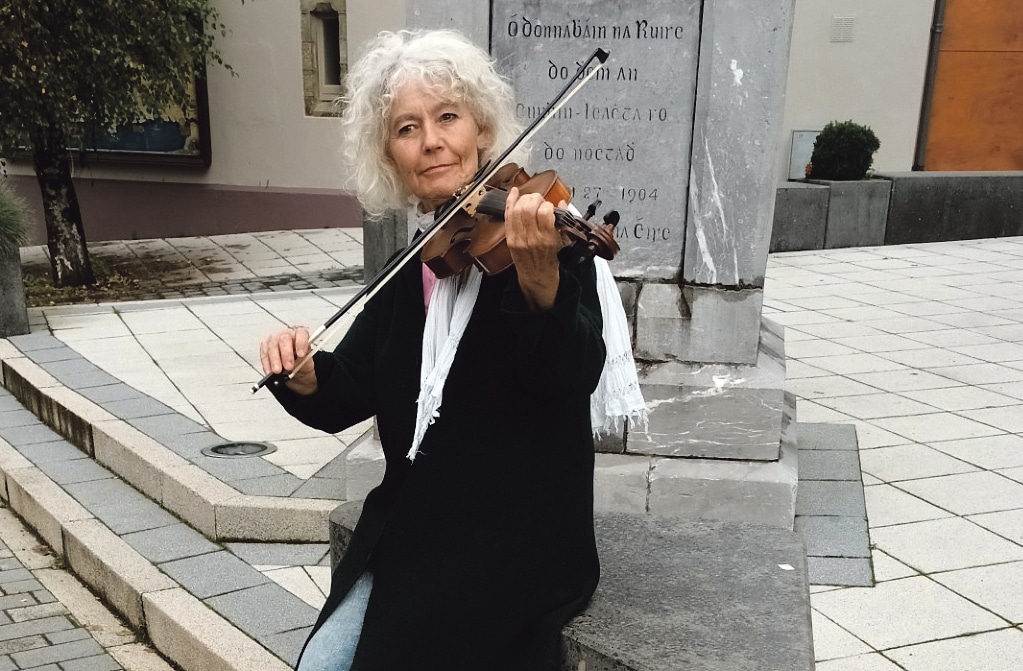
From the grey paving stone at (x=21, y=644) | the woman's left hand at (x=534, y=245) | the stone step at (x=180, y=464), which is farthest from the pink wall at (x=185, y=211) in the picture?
the woman's left hand at (x=534, y=245)

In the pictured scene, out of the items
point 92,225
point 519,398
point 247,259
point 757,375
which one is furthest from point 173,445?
point 92,225

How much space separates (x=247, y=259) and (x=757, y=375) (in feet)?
21.7

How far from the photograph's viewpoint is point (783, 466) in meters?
3.80

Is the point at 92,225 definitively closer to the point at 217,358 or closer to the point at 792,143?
the point at 217,358

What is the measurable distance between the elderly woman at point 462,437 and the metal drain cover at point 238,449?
8.40 feet

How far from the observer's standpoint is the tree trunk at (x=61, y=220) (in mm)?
8367

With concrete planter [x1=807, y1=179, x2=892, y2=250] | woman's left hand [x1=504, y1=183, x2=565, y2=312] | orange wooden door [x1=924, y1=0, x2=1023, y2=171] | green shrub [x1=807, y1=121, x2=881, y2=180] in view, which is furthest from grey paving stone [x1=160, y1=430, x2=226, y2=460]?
orange wooden door [x1=924, y1=0, x2=1023, y2=171]

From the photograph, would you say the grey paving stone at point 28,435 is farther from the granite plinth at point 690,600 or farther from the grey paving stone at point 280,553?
the granite plinth at point 690,600

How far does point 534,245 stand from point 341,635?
0.87 meters

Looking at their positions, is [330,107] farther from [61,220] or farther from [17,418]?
[17,418]

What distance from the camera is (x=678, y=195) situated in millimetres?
3754

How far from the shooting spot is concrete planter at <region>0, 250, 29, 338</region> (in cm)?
635

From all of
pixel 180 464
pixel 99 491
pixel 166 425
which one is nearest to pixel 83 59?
pixel 166 425

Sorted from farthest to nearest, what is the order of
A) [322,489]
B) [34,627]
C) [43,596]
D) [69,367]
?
[69,367]
[322,489]
[43,596]
[34,627]
